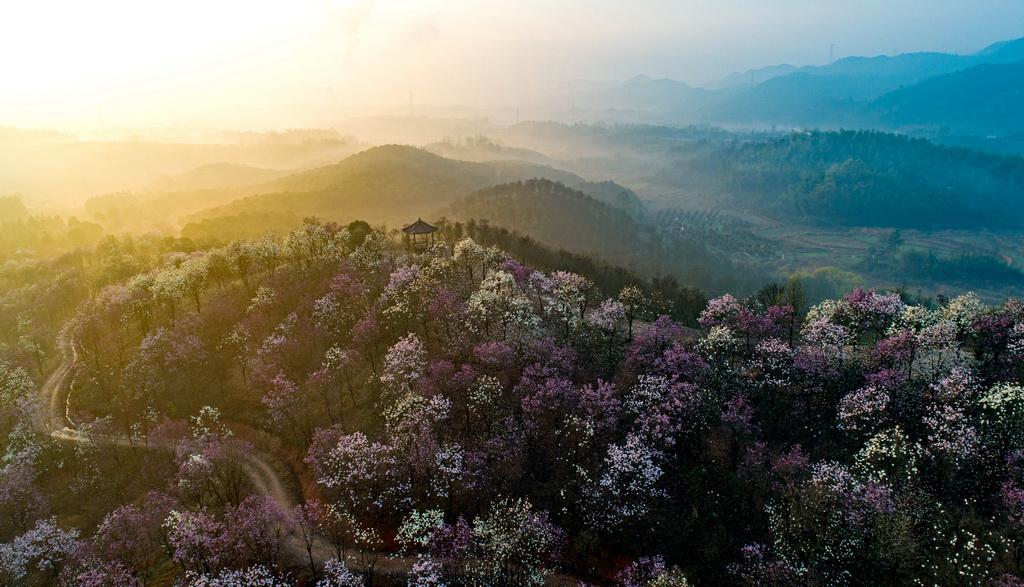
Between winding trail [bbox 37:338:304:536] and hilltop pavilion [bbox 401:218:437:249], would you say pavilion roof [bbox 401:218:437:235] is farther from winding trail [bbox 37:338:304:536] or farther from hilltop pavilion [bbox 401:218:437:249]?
winding trail [bbox 37:338:304:536]

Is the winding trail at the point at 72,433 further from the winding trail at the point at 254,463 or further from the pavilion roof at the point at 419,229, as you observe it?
the pavilion roof at the point at 419,229

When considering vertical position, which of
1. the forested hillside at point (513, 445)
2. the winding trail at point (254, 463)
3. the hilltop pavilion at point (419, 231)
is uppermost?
the hilltop pavilion at point (419, 231)

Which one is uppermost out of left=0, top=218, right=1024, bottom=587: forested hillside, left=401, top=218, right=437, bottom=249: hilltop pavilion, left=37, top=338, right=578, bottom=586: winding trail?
left=401, top=218, right=437, bottom=249: hilltop pavilion

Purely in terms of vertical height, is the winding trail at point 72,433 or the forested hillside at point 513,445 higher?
the forested hillside at point 513,445

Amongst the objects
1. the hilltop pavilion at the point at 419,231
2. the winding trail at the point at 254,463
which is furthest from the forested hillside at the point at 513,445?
the hilltop pavilion at the point at 419,231

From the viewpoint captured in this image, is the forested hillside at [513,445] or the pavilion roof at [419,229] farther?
the pavilion roof at [419,229]

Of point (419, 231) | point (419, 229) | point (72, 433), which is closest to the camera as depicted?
point (72, 433)

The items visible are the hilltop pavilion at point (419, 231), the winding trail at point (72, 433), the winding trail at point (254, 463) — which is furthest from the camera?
the hilltop pavilion at point (419, 231)

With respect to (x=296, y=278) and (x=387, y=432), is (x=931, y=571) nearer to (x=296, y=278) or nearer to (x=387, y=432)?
(x=387, y=432)

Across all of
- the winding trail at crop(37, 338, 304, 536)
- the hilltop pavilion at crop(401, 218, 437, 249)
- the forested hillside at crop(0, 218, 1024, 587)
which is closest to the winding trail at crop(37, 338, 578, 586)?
the winding trail at crop(37, 338, 304, 536)

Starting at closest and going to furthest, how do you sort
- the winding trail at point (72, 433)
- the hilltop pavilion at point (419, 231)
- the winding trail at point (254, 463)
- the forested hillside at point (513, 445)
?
the forested hillside at point (513, 445)
the winding trail at point (254, 463)
the winding trail at point (72, 433)
the hilltop pavilion at point (419, 231)

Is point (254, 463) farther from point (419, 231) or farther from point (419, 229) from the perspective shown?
point (419, 229)

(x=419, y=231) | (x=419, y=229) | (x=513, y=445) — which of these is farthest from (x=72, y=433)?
(x=419, y=229)
